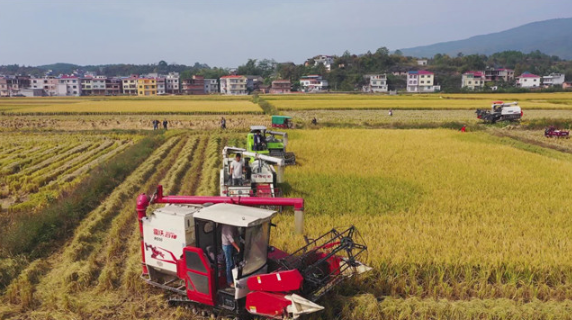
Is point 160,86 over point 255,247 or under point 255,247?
over

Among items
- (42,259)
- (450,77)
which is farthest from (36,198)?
(450,77)

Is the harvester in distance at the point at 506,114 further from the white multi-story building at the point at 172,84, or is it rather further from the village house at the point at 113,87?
Result: the village house at the point at 113,87

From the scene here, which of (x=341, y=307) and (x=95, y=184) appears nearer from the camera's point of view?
(x=341, y=307)

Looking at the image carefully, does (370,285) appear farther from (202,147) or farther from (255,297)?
(202,147)

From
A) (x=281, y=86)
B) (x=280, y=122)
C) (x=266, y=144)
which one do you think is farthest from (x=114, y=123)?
(x=281, y=86)

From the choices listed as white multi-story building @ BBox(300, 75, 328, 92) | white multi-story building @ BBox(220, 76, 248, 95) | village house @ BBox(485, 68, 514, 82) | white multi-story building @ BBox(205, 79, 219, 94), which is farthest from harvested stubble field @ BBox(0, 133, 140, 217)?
village house @ BBox(485, 68, 514, 82)

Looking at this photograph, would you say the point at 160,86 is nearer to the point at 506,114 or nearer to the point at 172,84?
the point at 172,84

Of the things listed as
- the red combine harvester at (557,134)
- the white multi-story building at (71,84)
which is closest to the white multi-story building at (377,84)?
the white multi-story building at (71,84)
